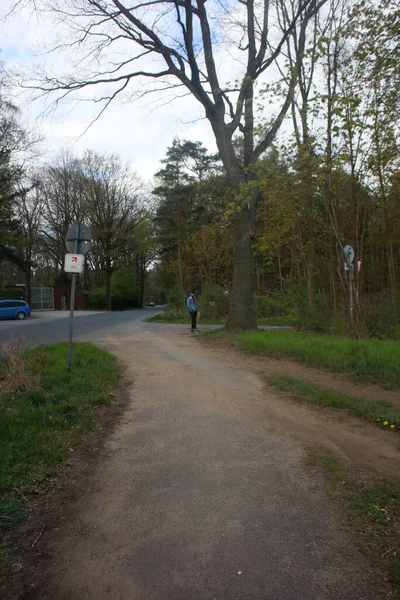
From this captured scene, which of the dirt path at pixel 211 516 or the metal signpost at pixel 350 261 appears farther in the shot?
the metal signpost at pixel 350 261

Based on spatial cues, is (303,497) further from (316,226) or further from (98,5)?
(98,5)

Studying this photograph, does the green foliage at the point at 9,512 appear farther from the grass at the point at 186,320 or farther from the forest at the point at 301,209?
the grass at the point at 186,320

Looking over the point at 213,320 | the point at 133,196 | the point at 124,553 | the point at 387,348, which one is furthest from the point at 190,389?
the point at 133,196

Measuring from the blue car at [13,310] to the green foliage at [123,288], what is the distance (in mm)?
24518

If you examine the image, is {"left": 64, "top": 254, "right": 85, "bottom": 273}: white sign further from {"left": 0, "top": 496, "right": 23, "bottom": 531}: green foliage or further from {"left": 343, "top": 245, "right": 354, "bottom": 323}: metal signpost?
{"left": 343, "top": 245, "right": 354, "bottom": 323}: metal signpost

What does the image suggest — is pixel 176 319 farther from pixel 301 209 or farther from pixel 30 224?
pixel 30 224

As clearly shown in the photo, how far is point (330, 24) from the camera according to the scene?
13555mm

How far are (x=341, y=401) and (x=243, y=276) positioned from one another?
10297 millimetres

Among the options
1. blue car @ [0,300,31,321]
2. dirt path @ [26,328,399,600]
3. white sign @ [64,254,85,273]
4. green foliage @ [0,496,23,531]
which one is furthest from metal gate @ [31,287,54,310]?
green foliage @ [0,496,23,531]

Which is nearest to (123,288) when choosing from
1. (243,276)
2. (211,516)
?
(243,276)

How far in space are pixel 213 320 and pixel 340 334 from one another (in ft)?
46.6

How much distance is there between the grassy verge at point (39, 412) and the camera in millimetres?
4339

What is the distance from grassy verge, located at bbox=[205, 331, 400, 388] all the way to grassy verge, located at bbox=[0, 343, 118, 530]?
452 cm

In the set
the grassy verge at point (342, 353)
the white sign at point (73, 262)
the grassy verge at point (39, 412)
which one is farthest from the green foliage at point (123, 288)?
the white sign at point (73, 262)
